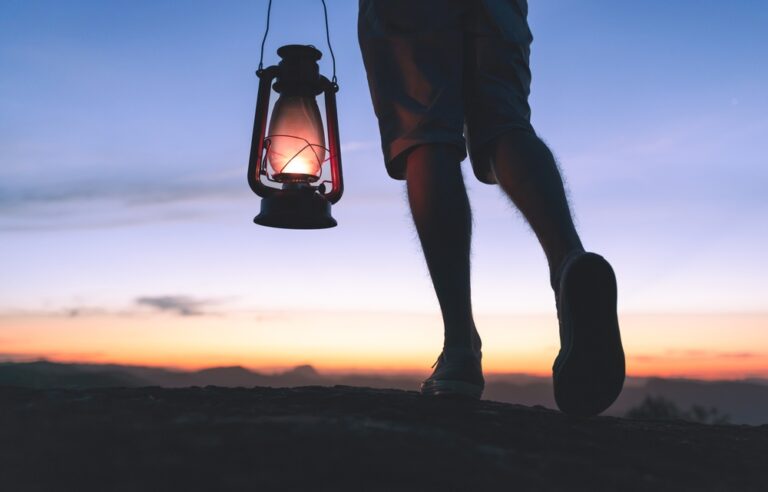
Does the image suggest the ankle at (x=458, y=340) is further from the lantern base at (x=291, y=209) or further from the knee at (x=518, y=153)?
the lantern base at (x=291, y=209)

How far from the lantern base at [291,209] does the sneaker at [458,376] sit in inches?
72.1

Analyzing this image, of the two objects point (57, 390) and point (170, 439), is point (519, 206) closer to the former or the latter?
point (170, 439)

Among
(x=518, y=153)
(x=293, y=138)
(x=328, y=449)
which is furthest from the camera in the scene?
(x=293, y=138)

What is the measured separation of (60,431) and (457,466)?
746 mm

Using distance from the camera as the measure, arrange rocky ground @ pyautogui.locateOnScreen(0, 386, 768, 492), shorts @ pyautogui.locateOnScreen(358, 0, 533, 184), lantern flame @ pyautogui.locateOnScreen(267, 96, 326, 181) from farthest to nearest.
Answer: lantern flame @ pyautogui.locateOnScreen(267, 96, 326, 181), shorts @ pyautogui.locateOnScreen(358, 0, 533, 184), rocky ground @ pyautogui.locateOnScreen(0, 386, 768, 492)

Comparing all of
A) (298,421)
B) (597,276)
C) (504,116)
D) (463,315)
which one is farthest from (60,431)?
(504,116)

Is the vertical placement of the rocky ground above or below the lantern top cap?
below

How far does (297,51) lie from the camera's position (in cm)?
406

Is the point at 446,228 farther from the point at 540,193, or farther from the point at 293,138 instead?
the point at 293,138

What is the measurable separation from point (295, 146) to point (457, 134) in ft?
7.10

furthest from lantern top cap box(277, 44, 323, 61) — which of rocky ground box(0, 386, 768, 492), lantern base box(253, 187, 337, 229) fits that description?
rocky ground box(0, 386, 768, 492)

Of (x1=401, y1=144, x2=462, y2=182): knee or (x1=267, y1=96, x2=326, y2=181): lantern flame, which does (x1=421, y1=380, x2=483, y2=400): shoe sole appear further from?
(x1=267, y1=96, x2=326, y2=181): lantern flame

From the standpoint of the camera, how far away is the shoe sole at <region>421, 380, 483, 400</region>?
2137 mm

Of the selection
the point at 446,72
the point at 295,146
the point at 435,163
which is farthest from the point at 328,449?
the point at 295,146
